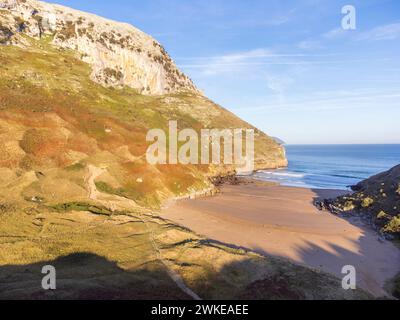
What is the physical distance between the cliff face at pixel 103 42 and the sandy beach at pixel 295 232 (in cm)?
6763

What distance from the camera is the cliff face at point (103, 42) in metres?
106

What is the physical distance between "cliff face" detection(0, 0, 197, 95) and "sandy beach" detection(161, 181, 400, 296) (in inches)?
2662

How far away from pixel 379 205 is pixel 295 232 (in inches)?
664

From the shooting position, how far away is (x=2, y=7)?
108000 mm

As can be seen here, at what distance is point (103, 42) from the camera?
12244 centimetres

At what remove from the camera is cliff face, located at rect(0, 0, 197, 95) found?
106500mm
